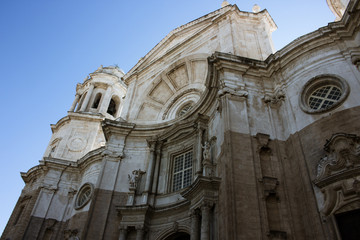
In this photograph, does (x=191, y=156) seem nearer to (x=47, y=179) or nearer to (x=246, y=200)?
(x=246, y=200)

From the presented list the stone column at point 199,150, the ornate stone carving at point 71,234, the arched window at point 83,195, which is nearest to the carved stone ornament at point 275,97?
the stone column at point 199,150

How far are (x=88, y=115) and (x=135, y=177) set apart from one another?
1369 cm

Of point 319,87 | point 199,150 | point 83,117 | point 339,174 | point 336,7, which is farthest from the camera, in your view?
point 83,117

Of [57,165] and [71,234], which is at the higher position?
[57,165]

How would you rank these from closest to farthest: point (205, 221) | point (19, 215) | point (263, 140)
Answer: point (205, 221)
point (263, 140)
point (19, 215)

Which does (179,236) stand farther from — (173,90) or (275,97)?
(173,90)

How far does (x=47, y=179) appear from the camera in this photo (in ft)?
78.1

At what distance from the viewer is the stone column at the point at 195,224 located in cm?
1288

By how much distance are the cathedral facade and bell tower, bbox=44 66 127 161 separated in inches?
128

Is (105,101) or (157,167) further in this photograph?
(105,101)

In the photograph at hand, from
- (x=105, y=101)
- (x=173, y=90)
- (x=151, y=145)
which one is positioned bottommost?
(x=151, y=145)

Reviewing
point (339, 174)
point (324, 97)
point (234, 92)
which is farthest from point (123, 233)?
point (324, 97)

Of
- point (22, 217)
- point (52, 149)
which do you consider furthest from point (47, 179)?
point (52, 149)

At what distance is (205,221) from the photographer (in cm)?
1234
